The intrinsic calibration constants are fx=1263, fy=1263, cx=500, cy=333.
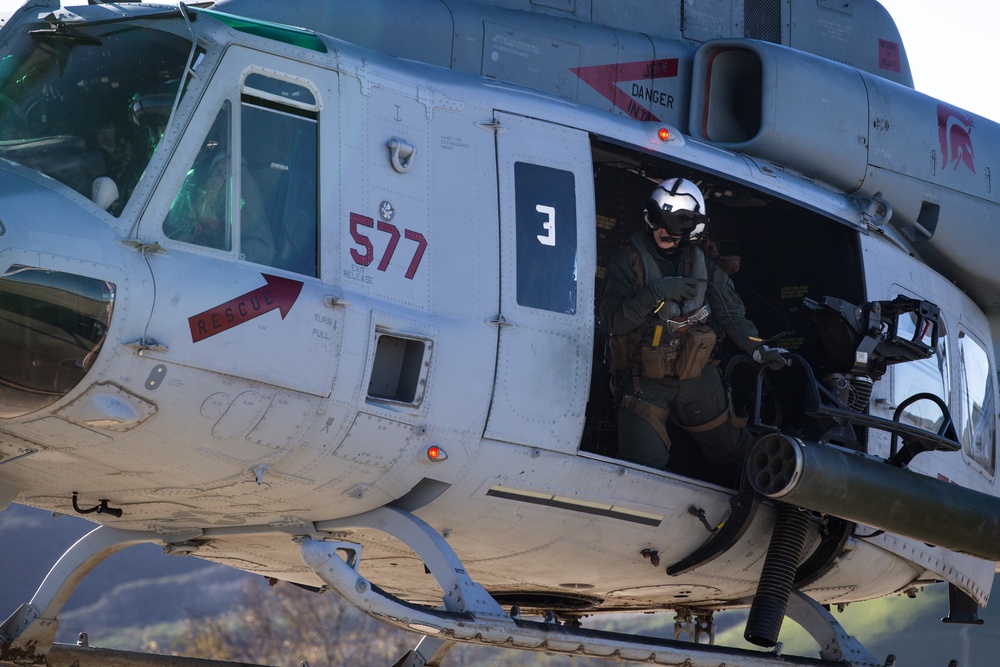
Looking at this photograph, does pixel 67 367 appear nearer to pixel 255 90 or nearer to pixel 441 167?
pixel 255 90

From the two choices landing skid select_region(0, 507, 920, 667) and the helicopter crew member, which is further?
the helicopter crew member

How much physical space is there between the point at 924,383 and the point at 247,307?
3.84 m

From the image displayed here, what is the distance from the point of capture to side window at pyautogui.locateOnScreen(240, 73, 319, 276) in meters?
4.51

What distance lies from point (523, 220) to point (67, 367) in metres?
1.96

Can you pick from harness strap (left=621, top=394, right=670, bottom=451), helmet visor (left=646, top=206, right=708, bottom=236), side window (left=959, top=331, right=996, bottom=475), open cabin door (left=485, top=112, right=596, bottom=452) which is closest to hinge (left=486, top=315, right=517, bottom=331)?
open cabin door (left=485, top=112, right=596, bottom=452)

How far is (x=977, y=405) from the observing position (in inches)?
285

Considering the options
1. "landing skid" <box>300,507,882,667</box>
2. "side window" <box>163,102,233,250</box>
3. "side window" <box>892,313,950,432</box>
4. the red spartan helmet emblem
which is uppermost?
the red spartan helmet emblem

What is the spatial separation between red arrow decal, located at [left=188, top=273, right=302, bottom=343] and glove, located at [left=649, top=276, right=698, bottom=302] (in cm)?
177

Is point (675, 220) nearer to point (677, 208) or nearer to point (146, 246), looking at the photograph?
point (677, 208)

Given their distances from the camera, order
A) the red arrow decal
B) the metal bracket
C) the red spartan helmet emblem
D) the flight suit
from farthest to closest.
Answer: the red spartan helmet emblem, the metal bracket, the flight suit, the red arrow decal

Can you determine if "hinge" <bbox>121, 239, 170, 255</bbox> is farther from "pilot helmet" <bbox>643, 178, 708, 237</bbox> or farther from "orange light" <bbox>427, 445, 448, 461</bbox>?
"pilot helmet" <bbox>643, 178, 708, 237</bbox>

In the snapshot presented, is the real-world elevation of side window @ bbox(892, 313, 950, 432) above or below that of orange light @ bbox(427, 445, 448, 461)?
above

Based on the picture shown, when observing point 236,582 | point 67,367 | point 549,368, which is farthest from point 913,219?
point 236,582

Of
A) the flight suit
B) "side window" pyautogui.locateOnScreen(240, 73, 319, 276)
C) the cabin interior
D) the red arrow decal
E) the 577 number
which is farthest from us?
the cabin interior
